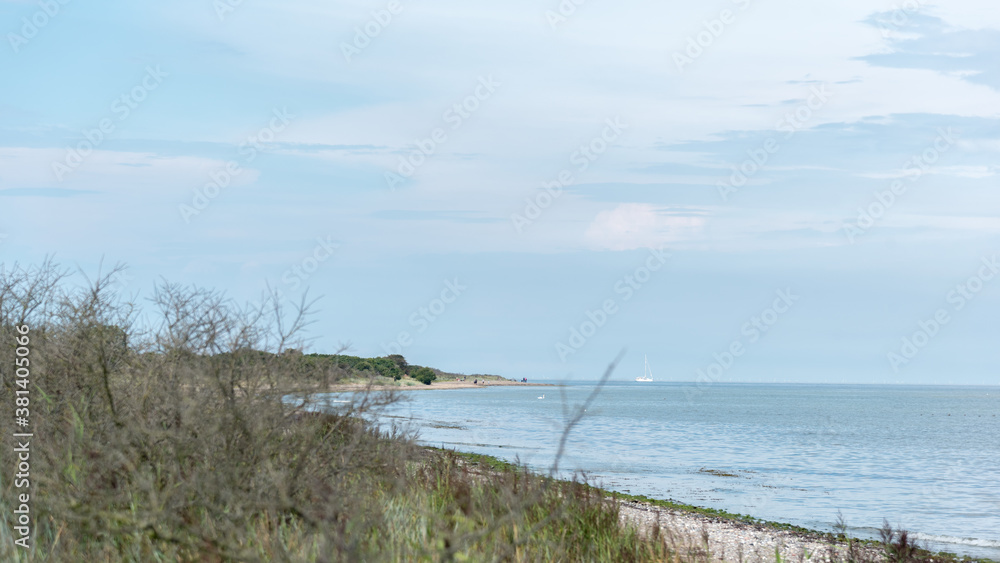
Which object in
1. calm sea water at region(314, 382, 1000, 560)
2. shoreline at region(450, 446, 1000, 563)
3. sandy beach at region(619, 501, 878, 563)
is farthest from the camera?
calm sea water at region(314, 382, 1000, 560)

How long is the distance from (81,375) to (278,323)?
2979 millimetres

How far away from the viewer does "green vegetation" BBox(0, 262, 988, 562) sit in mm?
6441

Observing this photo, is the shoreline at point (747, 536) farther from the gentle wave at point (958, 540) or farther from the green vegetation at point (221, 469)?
the green vegetation at point (221, 469)

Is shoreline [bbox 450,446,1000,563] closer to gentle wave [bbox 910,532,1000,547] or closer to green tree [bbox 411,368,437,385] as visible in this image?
gentle wave [bbox 910,532,1000,547]

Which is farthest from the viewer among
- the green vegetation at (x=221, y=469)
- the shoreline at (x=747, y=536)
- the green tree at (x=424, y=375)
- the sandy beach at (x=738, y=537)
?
the green tree at (x=424, y=375)

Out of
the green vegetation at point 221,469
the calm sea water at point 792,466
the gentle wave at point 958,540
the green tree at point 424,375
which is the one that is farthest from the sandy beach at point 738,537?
the green tree at point 424,375

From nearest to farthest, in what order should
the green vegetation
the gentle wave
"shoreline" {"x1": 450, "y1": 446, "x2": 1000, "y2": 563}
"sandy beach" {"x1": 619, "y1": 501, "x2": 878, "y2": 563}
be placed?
the green vegetation
"shoreline" {"x1": 450, "y1": 446, "x2": 1000, "y2": 563}
"sandy beach" {"x1": 619, "y1": 501, "x2": 878, "y2": 563}
the gentle wave

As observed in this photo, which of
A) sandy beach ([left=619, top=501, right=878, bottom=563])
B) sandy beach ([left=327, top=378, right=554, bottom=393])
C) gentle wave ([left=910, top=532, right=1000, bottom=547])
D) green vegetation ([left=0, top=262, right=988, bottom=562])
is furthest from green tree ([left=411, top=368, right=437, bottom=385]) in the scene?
green vegetation ([left=0, top=262, right=988, bottom=562])

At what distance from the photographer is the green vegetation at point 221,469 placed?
6.44 metres

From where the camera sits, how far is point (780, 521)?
72.2 ft

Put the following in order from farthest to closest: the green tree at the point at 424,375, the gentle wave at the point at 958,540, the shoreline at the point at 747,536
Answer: the green tree at the point at 424,375
the gentle wave at the point at 958,540
the shoreline at the point at 747,536

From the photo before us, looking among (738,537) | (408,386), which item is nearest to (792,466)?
(738,537)

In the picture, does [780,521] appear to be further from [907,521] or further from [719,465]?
[719,465]

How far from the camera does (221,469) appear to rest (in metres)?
7.15
